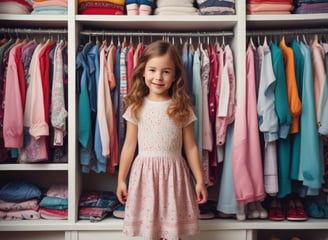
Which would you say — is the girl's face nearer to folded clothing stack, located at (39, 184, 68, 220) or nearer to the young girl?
the young girl

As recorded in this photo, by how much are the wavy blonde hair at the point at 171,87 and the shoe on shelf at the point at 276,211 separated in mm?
735

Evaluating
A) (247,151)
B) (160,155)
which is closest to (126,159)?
(160,155)

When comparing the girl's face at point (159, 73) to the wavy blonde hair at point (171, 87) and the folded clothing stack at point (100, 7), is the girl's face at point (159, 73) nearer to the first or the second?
the wavy blonde hair at point (171, 87)

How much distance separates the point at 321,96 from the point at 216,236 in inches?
34.4

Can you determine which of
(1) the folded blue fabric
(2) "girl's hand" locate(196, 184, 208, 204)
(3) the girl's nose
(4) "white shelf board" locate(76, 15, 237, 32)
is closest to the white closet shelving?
(4) "white shelf board" locate(76, 15, 237, 32)

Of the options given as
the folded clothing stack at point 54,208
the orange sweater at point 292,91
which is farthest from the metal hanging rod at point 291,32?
the folded clothing stack at point 54,208

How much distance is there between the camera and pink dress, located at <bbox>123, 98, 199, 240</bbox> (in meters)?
1.50

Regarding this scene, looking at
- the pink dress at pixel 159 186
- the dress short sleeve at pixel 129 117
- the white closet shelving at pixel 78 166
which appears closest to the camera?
the pink dress at pixel 159 186

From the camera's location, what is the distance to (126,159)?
1.62 meters

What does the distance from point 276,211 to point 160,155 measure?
0.76m

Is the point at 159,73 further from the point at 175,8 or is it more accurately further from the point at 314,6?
the point at 314,6

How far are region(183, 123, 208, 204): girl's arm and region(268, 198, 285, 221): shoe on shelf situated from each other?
0.46 metres

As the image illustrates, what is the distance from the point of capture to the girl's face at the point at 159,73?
5.00 feet

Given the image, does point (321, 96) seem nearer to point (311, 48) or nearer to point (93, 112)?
point (311, 48)
